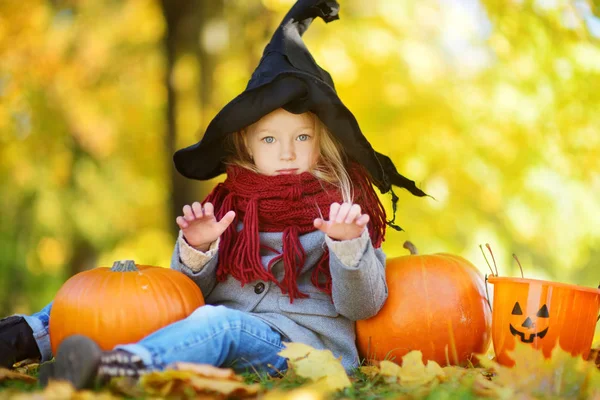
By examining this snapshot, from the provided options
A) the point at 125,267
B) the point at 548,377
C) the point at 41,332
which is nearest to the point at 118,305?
the point at 125,267

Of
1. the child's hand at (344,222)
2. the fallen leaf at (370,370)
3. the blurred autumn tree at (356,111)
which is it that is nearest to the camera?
the child's hand at (344,222)

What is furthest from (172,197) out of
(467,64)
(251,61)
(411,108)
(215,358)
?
(215,358)

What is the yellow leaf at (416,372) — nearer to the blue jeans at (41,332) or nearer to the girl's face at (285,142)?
the girl's face at (285,142)

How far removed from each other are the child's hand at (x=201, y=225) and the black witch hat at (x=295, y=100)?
0.40 meters

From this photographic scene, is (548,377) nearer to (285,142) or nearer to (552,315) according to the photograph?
(552,315)

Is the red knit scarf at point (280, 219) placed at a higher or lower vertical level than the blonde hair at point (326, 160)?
lower

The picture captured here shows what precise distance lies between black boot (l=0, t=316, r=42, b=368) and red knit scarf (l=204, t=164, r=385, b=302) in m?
0.79

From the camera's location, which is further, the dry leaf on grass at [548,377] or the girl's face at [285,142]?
the girl's face at [285,142]

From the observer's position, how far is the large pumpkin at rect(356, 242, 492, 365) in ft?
9.34

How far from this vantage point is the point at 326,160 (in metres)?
2.97

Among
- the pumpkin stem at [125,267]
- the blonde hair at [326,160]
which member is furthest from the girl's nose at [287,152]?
the pumpkin stem at [125,267]

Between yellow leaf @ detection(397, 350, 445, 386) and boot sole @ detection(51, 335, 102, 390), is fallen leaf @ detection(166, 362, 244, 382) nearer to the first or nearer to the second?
boot sole @ detection(51, 335, 102, 390)

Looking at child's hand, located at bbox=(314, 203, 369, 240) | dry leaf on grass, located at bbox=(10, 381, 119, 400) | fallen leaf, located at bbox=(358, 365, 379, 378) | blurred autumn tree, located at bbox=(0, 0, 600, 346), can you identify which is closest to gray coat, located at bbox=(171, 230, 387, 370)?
fallen leaf, located at bbox=(358, 365, 379, 378)

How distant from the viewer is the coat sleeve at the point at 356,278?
2.49 metres
